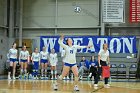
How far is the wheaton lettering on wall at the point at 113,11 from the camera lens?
25.3 meters

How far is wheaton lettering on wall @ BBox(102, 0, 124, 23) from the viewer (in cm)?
2528

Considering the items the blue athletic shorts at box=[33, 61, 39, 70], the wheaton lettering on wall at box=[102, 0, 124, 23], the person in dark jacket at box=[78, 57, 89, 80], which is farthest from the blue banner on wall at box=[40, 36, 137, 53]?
the blue athletic shorts at box=[33, 61, 39, 70]

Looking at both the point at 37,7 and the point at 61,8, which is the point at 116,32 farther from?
the point at 37,7

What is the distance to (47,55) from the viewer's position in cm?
2362

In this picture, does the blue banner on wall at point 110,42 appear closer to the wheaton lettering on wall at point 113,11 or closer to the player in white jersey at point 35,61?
the wheaton lettering on wall at point 113,11

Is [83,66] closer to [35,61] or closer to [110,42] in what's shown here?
[35,61]

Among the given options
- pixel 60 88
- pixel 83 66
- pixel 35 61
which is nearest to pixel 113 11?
pixel 83 66

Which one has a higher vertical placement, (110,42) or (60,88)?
(110,42)

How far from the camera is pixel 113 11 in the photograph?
83.0ft

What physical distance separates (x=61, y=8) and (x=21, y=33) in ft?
13.4

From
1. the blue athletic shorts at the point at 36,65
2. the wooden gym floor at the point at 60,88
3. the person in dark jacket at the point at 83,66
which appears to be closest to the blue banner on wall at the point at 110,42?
the person in dark jacket at the point at 83,66

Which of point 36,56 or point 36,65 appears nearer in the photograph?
point 36,56

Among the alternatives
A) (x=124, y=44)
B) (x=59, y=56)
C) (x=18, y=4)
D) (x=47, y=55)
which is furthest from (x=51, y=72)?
(x=18, y=4)

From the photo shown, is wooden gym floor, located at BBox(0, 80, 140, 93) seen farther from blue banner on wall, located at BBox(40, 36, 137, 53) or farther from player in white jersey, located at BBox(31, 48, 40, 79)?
blue banner on wall, located at BBox(40, 36, 137, 53)
